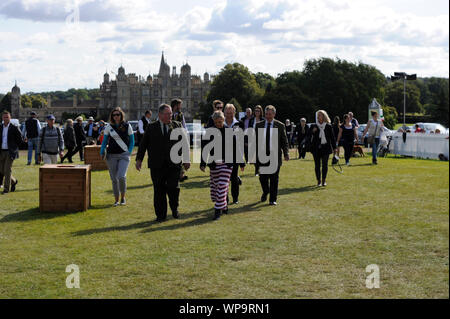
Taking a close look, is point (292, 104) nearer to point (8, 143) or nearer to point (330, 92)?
point (330, 92)

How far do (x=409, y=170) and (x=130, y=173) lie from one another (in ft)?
30.4

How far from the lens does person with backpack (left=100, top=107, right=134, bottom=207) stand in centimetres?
1222

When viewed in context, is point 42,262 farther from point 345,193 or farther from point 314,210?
point 345,193

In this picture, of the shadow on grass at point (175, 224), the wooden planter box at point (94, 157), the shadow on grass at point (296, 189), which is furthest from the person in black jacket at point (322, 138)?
the wooden planter box at point (94, 157)

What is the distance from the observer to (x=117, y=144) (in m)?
12.2

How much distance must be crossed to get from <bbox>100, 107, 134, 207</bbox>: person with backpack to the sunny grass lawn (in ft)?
2.71

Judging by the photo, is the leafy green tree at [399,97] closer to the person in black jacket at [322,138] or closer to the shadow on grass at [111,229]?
the person in black jacket at [322,138]

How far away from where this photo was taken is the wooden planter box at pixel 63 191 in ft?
38.6

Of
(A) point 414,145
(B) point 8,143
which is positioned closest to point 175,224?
(B) point 8,143

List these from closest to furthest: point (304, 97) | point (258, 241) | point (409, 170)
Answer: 1. point (258, 241)
2. point (409, 170)
3. point (304, 97)

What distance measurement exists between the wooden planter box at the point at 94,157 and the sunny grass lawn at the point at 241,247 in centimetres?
650

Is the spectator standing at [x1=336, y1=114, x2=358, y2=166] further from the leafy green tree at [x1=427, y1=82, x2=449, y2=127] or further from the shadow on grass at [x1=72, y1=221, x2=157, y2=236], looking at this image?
the leafy green tree at [x1=427, y1=82, x2=449, y2=127]

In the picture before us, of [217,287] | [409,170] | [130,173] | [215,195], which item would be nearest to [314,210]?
[215,195]

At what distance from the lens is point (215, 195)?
1102 centimetres
